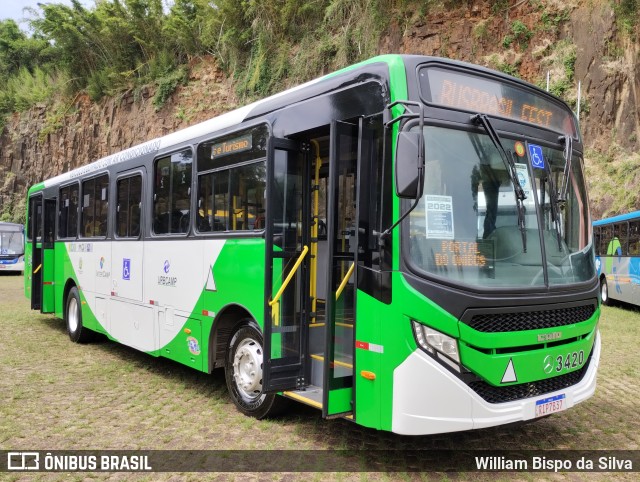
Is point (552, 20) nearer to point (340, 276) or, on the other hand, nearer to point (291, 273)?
point (291, 273)

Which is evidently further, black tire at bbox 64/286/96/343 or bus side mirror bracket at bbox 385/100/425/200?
black tire at bbox 64/286/96/343

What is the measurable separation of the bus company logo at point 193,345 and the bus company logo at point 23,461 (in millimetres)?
2023

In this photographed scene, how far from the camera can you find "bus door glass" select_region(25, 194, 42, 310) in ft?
40.3

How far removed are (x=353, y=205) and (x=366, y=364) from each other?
1352 mm

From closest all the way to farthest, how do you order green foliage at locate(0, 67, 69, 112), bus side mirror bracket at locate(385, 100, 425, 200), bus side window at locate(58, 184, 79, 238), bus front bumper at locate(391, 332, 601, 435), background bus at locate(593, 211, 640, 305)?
bus side mirror bracket at locate(385, 100, 425, 200)
bus front bumper at locate(391, 332, 601, 435)
bus side window at locate(58, 184, 79, 238)
background bus at locate(593, 211, 640, 305)
green foliage at locate(0, 67, 69, 112)

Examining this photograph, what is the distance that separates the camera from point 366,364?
4.53 m

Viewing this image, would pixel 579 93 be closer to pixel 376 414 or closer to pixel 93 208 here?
pixel 93 208

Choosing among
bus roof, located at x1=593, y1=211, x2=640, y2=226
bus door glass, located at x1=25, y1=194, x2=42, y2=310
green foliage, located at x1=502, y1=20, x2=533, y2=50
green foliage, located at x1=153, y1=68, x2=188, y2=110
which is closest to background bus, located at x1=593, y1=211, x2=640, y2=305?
bus roof, located at x1=593, y1=211, x2=640, y2=226

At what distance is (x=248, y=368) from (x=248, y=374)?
65 millimetres

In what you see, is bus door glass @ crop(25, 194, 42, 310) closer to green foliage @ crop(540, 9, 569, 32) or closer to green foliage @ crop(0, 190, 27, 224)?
green foliage @ crop(540, 9, 569, 32)

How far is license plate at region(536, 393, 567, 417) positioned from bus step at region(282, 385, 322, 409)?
5.56 feet

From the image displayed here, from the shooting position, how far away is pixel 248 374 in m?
6.01

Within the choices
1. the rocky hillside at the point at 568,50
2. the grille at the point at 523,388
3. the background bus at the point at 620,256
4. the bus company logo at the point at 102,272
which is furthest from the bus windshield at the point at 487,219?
the rocky hillside at the point at 568,50
